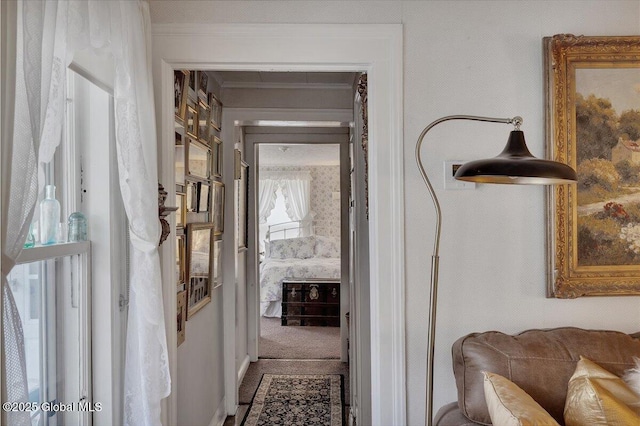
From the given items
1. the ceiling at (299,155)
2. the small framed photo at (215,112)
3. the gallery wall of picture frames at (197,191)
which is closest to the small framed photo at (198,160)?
the gallery wall of picture frames at (197,191)

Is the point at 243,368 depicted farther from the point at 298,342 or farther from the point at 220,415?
the point at 298,342

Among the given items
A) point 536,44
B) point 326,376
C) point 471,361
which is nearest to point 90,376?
point 471,361

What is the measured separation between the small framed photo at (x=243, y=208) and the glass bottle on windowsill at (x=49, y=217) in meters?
2.73

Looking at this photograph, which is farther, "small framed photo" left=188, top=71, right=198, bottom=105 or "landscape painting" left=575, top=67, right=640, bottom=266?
"small framed photo" left=188, top=71, right=198, bottom=105

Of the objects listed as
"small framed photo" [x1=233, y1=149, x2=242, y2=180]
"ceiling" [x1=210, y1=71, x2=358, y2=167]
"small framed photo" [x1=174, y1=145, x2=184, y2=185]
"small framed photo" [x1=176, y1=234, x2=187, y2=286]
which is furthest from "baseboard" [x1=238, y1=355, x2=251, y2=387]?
"small framed photo" [x1=174, y1=145, x2=184, y2=185]

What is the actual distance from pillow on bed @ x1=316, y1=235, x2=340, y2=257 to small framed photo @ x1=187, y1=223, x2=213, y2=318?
15.7 feet

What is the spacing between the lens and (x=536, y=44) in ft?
6.03

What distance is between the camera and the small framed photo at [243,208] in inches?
162

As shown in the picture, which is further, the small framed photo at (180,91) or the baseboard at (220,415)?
the baseboard at (220,415)

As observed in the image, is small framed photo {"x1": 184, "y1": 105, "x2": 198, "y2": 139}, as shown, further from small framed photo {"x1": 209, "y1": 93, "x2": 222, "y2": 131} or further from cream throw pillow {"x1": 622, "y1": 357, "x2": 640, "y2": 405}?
cream throw pillow {"x1": 622, "y1": 357, "x2": 640, "y2": 405}

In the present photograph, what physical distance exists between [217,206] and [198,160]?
23.6 inches

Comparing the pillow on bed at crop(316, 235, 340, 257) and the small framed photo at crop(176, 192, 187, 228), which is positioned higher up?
the small framed photo at crop(176, 192, 187, 228)

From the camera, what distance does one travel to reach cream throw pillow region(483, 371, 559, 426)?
125 cm

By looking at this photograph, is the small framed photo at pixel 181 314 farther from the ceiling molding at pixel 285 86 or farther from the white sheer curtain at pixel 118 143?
the ceiling molding at pixel 285 86
